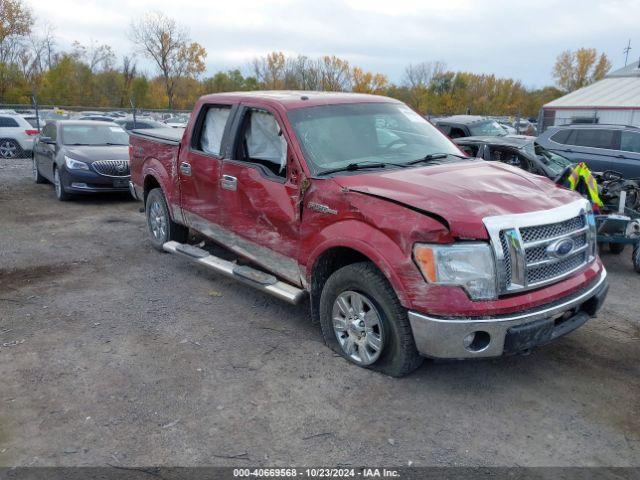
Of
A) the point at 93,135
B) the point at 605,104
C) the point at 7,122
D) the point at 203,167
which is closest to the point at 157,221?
the point at 203,167

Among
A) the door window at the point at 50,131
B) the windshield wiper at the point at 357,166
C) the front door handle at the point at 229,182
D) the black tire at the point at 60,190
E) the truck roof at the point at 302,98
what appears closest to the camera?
the windshield wiper at the point at 357,166

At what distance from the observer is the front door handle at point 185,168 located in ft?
18.6

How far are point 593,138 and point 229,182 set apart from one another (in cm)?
929

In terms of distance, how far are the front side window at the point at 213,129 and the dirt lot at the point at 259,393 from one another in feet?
4.98

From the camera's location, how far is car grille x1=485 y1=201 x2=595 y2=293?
331 cm

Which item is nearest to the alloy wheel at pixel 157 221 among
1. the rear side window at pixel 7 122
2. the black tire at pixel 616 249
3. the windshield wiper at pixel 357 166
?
the windshield wiper at pixel 357 166

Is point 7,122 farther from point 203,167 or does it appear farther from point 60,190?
point 203,167

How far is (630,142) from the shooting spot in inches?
432

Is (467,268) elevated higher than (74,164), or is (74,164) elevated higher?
(74,164)

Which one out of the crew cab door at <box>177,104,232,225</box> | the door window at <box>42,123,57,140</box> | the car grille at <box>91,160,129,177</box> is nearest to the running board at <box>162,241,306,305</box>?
the crew cab door at <box>177,104,232,225</box>

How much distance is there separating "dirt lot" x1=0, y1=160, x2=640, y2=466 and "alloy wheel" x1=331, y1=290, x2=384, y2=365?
135 millimetres

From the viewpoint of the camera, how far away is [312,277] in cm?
419

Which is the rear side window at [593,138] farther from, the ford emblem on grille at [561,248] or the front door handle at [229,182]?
the front door handle at [229,182]

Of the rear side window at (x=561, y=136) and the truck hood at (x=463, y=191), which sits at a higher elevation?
the rear side window at (x=561, y=136)
